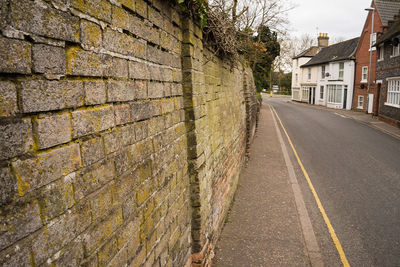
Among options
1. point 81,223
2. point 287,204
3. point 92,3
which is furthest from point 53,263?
point 287,204

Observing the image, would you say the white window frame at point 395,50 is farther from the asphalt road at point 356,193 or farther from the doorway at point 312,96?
the doorway at point 312,96

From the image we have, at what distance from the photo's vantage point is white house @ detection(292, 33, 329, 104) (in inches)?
1548

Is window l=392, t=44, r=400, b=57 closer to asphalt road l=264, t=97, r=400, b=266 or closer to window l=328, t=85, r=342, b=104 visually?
asphalt road l=264, t=97, r=400, b=266

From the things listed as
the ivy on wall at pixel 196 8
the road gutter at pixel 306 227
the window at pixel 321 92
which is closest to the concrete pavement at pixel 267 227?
the road gutter at pixel 306 227

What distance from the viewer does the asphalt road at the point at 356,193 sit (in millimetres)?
4746

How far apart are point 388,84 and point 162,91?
2306cm

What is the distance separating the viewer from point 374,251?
4672mm

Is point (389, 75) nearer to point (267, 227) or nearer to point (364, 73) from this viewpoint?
point (364, 73)

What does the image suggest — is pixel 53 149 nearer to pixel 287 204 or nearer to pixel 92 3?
pixel 92 3

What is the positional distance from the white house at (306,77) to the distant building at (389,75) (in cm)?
1647

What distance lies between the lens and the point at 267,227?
5324 mm

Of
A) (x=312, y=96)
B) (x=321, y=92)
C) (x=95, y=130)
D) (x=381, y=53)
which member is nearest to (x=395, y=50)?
(x=381, y=53)

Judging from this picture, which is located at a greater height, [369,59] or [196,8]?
[369,59]

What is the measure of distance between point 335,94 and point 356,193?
95.9 feet
